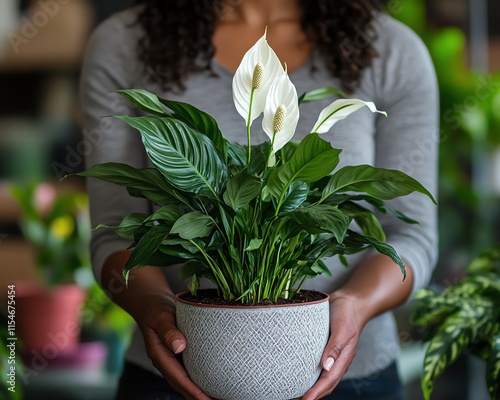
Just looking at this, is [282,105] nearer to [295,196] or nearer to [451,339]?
[295,196]

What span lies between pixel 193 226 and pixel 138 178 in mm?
86

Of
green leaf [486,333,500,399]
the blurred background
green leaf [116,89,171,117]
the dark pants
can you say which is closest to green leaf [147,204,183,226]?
green leaf [116,89,171,117]

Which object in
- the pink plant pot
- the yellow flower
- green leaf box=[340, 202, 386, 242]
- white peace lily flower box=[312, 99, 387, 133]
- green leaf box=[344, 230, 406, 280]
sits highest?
white peace lily flower box=[312, 99, 387, 133]

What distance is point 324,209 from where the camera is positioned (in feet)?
2.53

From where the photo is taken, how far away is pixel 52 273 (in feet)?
7.52

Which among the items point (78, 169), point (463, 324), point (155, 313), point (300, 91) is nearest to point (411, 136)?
point (300, 91)

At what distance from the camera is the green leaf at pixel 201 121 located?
0.80 meters

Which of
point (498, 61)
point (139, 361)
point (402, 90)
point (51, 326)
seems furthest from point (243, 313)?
point (498, 61)

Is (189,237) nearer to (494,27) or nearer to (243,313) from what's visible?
(243,313)

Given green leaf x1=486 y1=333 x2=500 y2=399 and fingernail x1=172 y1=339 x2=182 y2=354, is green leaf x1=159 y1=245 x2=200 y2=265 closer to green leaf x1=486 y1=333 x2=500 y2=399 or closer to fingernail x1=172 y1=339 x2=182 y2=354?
fingernail x1=172 y1=339 x2=182 y2=354

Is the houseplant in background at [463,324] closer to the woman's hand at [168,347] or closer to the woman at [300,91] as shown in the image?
the woman at [300,91]

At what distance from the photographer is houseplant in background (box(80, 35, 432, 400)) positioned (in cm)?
77

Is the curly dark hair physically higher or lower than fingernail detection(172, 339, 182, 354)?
higher

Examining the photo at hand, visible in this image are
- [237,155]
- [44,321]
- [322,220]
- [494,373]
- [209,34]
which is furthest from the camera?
[44,321]
